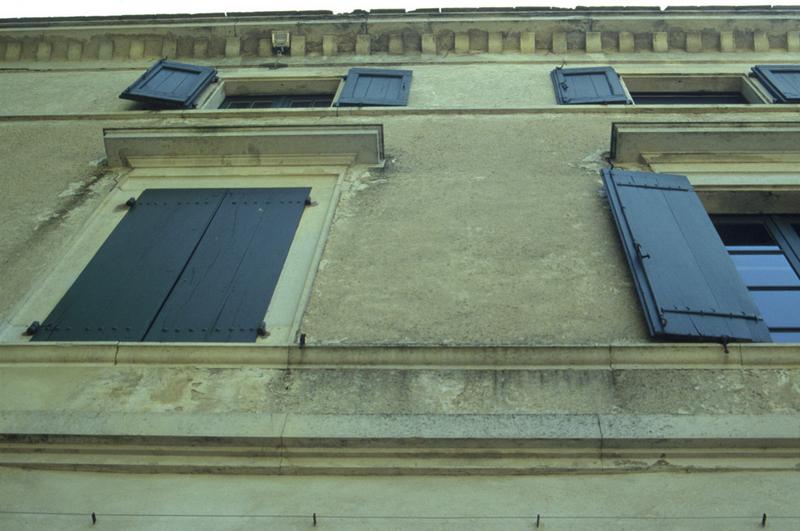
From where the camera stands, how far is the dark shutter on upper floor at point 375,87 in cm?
981

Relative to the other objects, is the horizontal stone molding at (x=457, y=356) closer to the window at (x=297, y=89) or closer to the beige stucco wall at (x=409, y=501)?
the beige stucco wall at (x=409, y=501)

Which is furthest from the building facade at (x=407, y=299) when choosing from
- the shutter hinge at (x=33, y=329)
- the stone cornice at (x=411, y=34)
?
the stone cornice at (x=411, y=34)

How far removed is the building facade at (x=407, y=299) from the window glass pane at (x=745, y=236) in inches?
1.1

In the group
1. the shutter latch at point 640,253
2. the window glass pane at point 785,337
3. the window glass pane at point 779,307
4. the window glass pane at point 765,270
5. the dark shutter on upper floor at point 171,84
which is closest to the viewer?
the window glass pane at point 785,337

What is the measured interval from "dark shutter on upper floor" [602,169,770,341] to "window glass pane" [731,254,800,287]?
0.38m

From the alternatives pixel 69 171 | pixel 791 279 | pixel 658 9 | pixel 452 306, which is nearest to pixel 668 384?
pixel 452 306

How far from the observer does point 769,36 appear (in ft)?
36.5

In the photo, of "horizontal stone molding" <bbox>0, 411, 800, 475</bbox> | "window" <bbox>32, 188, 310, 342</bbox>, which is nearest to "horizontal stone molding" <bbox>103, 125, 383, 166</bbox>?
"window" <bbox>32, 188, 310, 342</bbox>

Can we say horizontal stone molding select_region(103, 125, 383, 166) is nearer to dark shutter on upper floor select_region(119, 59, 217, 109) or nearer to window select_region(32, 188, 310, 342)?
window select_region(32, 188, 310, 342)

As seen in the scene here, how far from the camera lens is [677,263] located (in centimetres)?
608

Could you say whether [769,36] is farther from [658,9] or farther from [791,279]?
[791,279]

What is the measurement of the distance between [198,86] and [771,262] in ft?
21.9

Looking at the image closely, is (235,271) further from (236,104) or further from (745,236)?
(236,104)

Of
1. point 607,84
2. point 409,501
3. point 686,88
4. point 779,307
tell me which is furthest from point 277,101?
point 409,501
